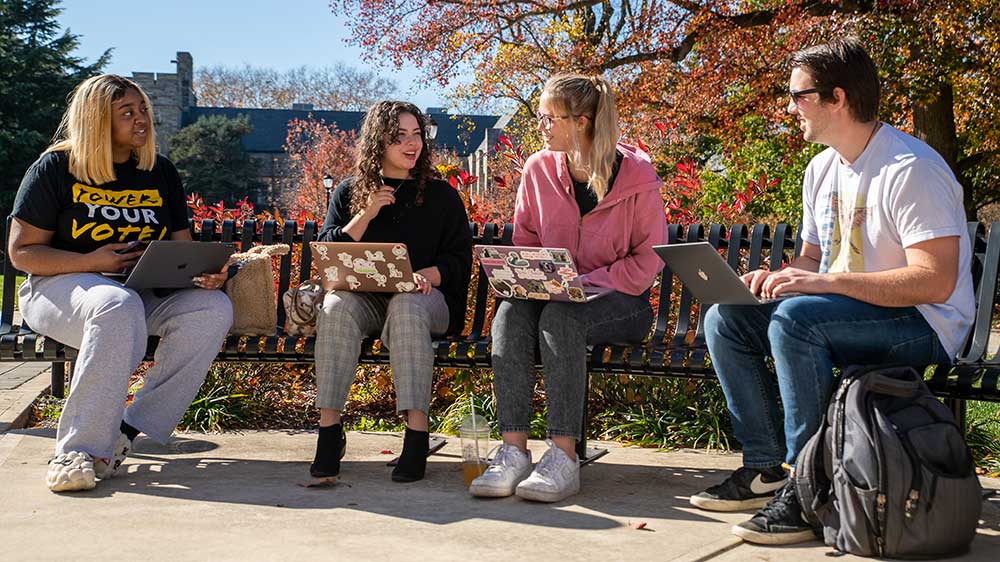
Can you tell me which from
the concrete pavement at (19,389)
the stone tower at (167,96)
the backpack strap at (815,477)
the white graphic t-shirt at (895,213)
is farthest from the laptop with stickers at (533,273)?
the stone tower at (167,96)

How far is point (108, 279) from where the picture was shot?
383 centimetres

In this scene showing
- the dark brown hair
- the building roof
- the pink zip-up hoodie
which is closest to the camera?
the dark brown hair

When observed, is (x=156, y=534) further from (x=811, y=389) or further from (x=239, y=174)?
(x=239, y=174)

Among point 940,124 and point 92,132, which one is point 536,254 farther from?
point 940,124

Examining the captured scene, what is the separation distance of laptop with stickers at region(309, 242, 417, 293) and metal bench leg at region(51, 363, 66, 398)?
1.72 m

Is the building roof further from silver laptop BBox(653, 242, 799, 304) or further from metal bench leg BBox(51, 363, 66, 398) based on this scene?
silver laptop BBox(653, 242, 799, 304)

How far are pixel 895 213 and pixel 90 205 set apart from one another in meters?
2.87

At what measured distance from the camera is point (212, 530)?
3107 millimetres

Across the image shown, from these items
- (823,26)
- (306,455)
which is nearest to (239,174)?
(823,26)

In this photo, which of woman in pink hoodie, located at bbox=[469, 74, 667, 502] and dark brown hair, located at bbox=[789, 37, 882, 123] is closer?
dark brown hair, located at bbox=[789, 37, 882, 123]

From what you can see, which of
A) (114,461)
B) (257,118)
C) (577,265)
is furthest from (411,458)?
(257,118)

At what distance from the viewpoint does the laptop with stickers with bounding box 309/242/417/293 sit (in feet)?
12.1

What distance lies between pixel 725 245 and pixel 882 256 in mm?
1246

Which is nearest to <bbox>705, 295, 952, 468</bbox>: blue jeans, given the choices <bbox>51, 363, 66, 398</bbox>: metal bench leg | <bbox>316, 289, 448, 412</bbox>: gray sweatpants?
<bbox>316, 289, 448, 412</bbox>: gray sweatpants
